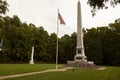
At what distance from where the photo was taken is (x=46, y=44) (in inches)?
3140

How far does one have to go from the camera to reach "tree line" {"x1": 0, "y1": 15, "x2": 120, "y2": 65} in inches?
2761

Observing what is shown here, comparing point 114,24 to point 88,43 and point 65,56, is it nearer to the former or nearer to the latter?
point 88,43

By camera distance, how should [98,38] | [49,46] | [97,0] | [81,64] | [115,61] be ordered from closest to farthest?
[97,0], [81,64], [115,61], [98,38], [49,46]

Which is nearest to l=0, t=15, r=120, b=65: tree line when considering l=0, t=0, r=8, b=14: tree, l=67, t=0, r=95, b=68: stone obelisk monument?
l=67, t=0, r=95, b=68: stone obelisk monument

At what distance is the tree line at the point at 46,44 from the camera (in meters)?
70.1

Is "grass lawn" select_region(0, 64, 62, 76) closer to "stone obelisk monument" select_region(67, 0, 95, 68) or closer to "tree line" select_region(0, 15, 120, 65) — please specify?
"stone obelisk monument" select_region(67, 0, 95, 68)

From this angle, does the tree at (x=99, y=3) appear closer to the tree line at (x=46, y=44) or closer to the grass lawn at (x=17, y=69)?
the grass lawn at (x=17, y=69)

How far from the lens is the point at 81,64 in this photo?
46.8 meters

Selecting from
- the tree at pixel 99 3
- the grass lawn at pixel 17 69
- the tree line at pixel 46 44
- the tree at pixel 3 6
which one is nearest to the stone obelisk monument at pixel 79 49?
the grass lawn at pixel 17 69

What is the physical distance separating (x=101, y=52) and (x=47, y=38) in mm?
18891

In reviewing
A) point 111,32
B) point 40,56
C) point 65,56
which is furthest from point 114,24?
point 40,56

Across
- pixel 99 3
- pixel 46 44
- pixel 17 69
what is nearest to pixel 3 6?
pixel 17 69

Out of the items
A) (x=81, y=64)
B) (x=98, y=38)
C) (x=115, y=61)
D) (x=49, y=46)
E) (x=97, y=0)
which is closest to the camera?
(x=97, y=0)

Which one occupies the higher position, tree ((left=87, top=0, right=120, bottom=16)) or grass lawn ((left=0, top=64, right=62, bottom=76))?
tree ((left=87, top=0, right=120, bottom=16))
